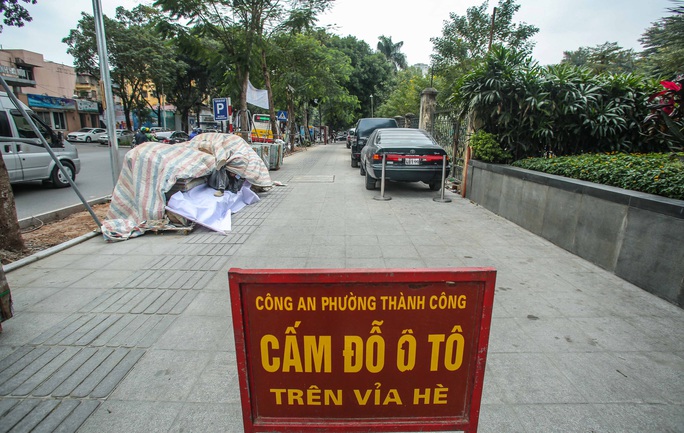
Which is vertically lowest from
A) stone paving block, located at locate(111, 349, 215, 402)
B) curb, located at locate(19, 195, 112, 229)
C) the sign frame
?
stone paving block, located at locate(111, 349, 215, 402)

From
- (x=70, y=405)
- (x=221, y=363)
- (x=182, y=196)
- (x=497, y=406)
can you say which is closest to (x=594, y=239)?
(x=497, y=406)

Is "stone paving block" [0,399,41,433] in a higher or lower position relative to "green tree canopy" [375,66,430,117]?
lower

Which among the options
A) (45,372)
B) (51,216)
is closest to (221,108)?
(51,216)

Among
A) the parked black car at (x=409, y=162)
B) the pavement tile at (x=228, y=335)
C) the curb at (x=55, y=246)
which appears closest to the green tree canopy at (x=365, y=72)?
the parked black car at (x=409, y=162)

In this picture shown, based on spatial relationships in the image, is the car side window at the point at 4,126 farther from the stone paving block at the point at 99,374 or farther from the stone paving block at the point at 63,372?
the stone paving block at the point at 99,374

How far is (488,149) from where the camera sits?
776 centimetres

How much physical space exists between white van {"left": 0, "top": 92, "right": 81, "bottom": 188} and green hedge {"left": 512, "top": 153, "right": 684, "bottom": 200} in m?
10.2

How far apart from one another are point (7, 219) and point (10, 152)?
18.3 feet

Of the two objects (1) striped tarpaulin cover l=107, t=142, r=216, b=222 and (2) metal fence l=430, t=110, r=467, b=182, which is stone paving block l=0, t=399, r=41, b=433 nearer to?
(1) striped tarpaulin cover l=107, t=142, r=216, b=222

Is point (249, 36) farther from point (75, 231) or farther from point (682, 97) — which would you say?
point (682, 97)

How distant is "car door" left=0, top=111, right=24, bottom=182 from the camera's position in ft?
28.2

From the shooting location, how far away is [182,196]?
6.24 metres

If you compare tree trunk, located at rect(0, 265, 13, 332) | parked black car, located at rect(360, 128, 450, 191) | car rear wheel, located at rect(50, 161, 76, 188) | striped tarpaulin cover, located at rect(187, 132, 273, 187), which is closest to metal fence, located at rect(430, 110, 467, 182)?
parked black car, located at rect(360, 128, 450, 191)

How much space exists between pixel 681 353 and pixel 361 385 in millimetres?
2786
